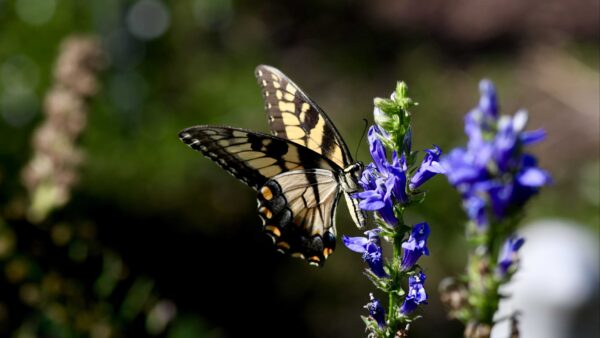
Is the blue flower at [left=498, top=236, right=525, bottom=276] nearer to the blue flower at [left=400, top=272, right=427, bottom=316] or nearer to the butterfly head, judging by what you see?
the blue flower at [left=400, top=272, right=427, bottom=316]

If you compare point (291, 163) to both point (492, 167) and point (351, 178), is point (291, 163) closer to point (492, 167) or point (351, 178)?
point (351, 178)

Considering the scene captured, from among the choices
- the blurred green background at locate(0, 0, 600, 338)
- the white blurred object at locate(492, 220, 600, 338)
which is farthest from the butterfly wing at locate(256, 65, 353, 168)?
the white blurred object at locate(492, 220, 600, 338)

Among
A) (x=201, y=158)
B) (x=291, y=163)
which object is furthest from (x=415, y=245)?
(x=201, y=158)

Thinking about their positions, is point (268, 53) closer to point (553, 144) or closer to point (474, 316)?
point (553, 144)

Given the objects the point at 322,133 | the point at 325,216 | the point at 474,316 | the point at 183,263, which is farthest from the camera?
the point at 183,263

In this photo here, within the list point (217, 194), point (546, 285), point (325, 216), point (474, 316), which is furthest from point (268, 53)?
point (474, 316)
